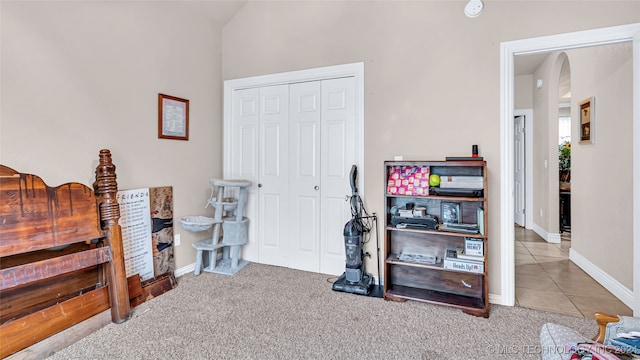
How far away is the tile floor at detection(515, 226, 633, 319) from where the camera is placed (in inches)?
104

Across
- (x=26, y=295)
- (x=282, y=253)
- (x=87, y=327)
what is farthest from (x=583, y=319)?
(x=26, y=295)

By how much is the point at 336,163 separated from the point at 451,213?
119 cm

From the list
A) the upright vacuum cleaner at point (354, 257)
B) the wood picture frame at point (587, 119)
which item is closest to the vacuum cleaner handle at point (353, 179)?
the upright vacuum cleaner at point (354, 257)

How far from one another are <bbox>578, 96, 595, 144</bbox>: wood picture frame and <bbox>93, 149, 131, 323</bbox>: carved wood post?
14.6 ft

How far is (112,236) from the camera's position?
239cm

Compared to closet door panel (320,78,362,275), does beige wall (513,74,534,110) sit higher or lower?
higher

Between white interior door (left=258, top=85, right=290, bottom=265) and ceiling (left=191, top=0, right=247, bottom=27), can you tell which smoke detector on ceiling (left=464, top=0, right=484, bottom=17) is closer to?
white interior door (left=258, top=85, right=290, bottom=265)

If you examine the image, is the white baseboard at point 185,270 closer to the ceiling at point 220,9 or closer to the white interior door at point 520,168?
the ceiling at point 220,9

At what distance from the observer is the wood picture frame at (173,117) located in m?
3.14

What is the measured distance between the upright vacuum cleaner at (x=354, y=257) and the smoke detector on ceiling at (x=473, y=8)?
1.61 m

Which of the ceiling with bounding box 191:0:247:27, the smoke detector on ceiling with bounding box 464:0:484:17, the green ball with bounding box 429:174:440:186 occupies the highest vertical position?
the ceiling with bounding box 191:0:247:27

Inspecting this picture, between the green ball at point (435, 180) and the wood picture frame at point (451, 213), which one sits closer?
the green ball at point (435, 180)

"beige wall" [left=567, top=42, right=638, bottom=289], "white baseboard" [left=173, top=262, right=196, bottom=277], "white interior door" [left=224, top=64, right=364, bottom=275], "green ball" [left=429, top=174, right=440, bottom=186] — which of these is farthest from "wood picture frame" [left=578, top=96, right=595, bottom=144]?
"white baseboard" [left=173, top=262, right=196, bottom=277]

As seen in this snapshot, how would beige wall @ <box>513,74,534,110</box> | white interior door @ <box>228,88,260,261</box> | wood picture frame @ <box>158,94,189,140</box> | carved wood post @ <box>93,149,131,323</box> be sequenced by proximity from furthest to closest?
beige wall @ <box>513,74,534,110</box> < white interior door @ <box>228,88,260,261</box> < wood picture frame @ <box>158,94,189,140</box> < carved wood post @ <box>93,149,131,323</box>
